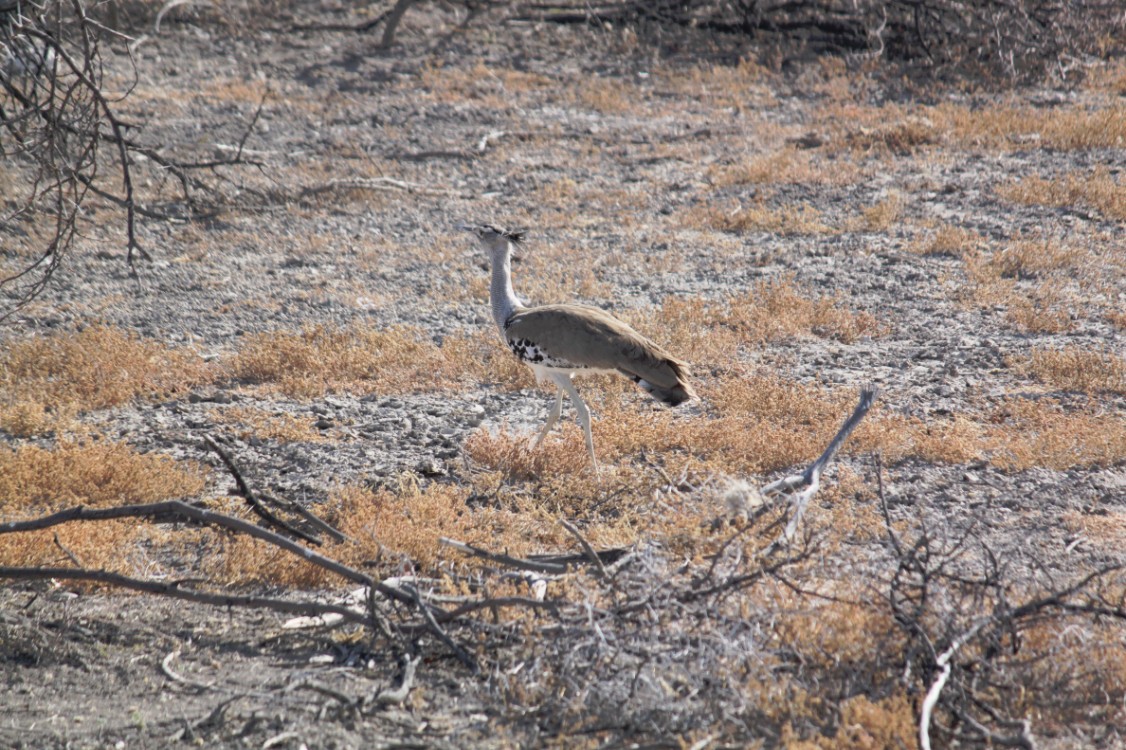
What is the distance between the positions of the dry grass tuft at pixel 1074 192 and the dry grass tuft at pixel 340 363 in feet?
22.0

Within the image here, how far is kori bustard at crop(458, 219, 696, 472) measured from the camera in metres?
6.21

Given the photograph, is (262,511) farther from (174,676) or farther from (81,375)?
(81,375)

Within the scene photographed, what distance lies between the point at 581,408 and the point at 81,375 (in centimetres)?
369

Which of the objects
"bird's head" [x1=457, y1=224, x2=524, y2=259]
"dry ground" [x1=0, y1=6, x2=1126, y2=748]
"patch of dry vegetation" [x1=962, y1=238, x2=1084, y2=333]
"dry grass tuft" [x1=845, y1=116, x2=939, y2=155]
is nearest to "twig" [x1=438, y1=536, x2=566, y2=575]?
"dry ground" [x1=0, y1=6, x2=1126, y2=748]

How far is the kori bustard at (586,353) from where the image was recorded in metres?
6.21

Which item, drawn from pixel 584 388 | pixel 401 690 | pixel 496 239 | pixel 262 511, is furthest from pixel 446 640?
pixel 584 388

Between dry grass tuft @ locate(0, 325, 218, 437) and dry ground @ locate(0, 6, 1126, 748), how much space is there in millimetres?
30

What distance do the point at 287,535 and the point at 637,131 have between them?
974 centimetres

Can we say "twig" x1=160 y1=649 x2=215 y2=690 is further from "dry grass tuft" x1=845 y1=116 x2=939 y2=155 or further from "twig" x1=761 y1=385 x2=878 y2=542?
"dry grass tuft" x1=845 y1=116 x2=939 y2=155

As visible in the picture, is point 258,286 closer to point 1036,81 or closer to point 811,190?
point 811,190

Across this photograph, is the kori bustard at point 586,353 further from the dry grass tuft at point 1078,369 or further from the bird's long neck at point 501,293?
the dry grass tuft at point 1078,369

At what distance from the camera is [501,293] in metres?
6.97

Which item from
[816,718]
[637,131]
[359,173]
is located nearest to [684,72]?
[637,131]

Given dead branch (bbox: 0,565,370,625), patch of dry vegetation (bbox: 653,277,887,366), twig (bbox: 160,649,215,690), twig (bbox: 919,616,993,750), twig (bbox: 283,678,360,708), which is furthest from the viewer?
patch of dry vegetation (bbox: 653,277,887,366)
